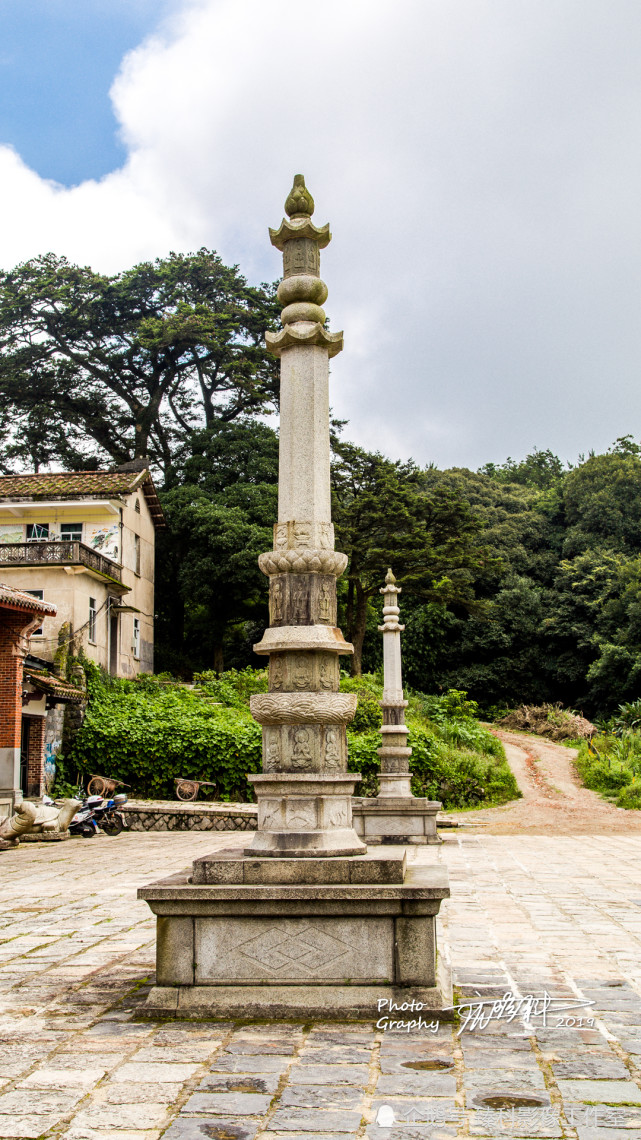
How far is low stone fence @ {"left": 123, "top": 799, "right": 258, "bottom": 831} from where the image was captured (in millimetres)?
18578

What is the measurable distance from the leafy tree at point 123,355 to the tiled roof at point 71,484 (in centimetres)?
877

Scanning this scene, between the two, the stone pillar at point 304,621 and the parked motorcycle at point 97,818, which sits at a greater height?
the stone pillar at point 304,621

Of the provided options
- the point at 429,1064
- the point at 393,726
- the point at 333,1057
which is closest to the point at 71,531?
the point at 393,726

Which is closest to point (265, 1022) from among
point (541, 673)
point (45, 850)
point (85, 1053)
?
point (85, 1053)

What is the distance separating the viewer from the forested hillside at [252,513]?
108ft

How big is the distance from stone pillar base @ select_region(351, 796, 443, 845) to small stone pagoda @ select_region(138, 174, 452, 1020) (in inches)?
341

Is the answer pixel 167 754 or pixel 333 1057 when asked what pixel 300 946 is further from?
pixel 167 754

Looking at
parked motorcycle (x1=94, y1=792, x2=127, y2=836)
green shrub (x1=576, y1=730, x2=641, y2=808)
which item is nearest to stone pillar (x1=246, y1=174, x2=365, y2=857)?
parked motorcycle (x1=94, y1=792, x2=127, y2=836)

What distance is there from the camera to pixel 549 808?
827 inches

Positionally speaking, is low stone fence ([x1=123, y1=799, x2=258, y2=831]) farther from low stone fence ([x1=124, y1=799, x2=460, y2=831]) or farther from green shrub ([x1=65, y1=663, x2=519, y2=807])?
green shrub ([x1=65, y1=663, x2=519, y2=807])

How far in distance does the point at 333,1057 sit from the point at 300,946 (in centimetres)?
75

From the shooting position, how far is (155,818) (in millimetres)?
18734

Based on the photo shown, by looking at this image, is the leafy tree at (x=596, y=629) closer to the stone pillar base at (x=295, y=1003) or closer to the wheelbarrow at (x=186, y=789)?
the wheelbarrow at (x=186, y=789)

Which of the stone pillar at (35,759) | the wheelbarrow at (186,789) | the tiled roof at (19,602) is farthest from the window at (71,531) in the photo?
the tiled roof at (19,602)
